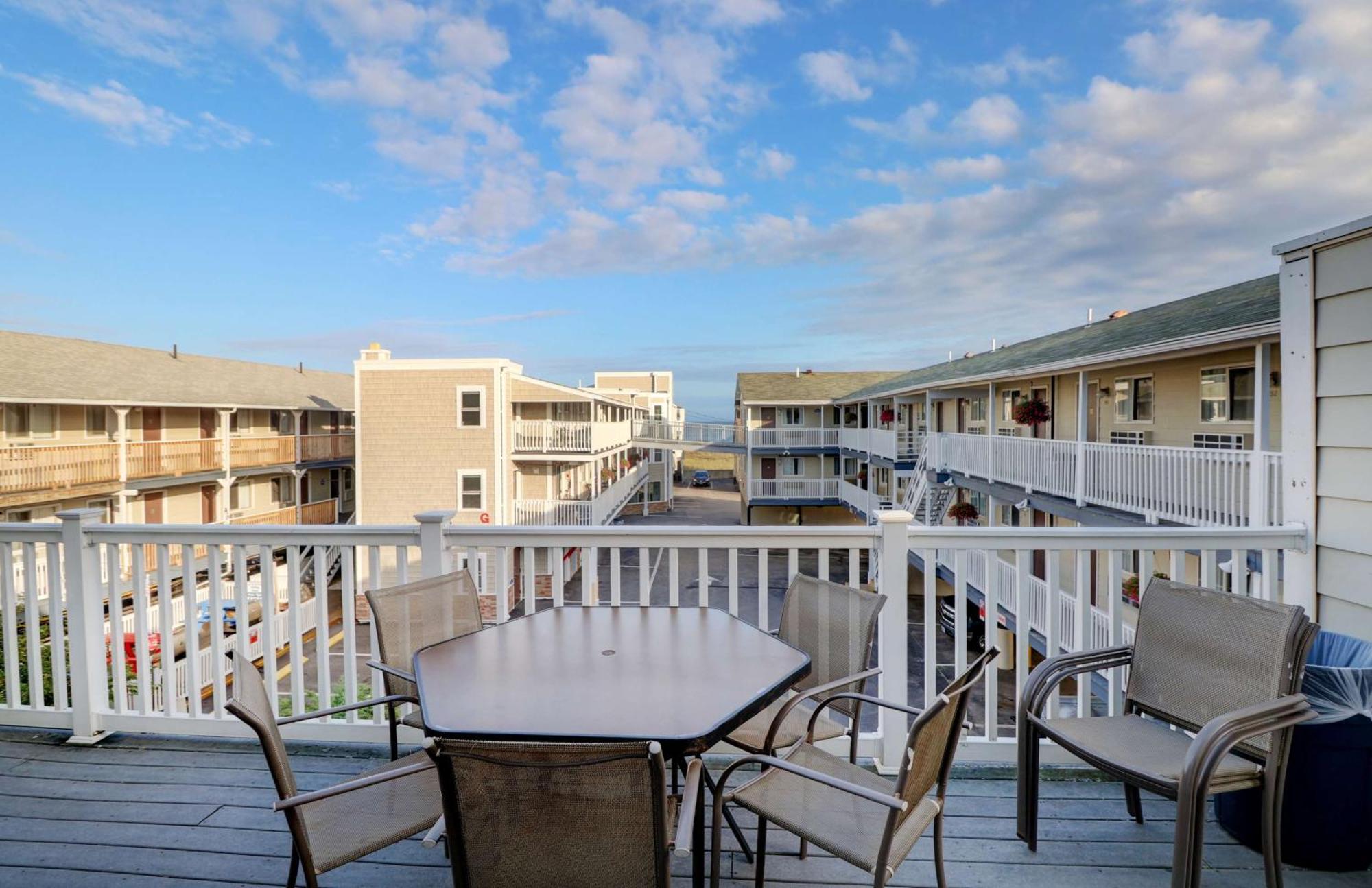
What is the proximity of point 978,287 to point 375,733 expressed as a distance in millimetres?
24197

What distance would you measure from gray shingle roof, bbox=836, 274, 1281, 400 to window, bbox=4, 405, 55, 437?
18661 millimetres

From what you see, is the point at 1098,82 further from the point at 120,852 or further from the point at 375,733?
the point at 120,852

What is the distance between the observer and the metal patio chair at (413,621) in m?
2.45

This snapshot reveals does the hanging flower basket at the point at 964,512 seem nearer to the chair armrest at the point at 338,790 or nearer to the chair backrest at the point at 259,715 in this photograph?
the chair armrest at the point at 338,790

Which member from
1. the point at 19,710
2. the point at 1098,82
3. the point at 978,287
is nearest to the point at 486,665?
the point at 19,710

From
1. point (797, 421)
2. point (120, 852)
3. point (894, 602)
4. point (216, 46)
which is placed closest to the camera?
point (120, 852)

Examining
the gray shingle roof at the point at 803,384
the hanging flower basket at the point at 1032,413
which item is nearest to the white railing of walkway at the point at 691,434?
the gray shingle roof at the point at 803,384

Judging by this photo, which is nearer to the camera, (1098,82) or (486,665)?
(486,665)

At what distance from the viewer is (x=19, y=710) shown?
3.24 meters

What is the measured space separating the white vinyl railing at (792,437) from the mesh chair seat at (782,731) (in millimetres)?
22778

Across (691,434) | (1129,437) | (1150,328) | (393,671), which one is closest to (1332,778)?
(393,671)

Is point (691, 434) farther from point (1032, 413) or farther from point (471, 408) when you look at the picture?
point (1032, 413)

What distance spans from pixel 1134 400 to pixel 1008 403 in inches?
191

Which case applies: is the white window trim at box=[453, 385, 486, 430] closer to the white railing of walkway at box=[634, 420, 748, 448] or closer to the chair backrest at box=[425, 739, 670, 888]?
the white railing of walkway at box=[634, 420, 748, 448]
